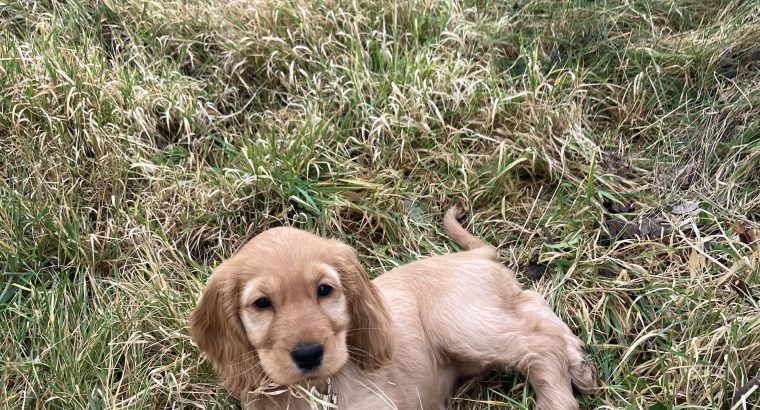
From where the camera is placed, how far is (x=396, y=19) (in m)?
4.89

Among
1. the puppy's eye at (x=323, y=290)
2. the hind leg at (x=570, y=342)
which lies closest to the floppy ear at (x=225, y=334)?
the puppy's eye at (x=323, y=290)

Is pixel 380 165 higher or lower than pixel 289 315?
lower

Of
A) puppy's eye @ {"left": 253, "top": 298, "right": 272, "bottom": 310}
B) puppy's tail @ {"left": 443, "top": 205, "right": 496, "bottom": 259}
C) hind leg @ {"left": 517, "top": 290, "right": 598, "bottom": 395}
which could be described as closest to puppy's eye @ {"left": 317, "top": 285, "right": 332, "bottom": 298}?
puppy's eye @ {"left": 253, "top": 298, "right": 272, "bottom": 310}

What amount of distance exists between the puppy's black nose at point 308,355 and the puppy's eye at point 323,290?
22cm

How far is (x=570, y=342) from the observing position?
10.5 ft

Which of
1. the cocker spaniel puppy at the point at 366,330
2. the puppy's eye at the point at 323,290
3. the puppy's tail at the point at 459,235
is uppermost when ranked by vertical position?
the puppy's eye at the point at 323,290

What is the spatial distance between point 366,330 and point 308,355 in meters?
0.40

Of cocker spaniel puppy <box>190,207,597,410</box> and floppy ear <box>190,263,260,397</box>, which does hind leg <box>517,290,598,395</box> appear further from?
floppy ear <box>190,263,260,397</box>

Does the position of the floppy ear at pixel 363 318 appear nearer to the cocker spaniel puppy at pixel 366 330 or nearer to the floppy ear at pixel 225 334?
the cocker spaniel puppy at pixel 366 330

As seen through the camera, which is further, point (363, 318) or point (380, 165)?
point (380, 165)

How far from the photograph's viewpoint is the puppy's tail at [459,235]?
370cm

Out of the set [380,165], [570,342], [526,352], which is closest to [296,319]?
[526,352]

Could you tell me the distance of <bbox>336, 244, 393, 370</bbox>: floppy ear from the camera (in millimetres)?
2730

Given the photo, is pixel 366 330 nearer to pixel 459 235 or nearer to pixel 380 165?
pixel 459 235
